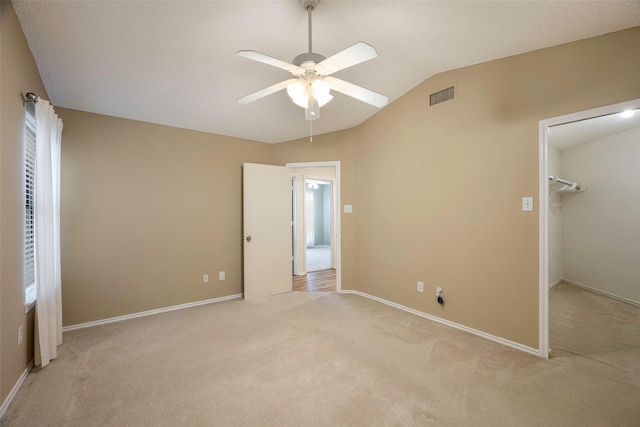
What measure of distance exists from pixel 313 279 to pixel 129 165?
3.37m

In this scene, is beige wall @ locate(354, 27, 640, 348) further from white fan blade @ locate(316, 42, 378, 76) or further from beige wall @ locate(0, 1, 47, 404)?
beige wall @ locate(0, 1, 47, 404)

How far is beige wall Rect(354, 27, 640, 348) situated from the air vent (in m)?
0.05

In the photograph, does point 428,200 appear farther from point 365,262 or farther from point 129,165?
point 129,165

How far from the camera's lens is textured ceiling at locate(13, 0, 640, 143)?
5.58ft

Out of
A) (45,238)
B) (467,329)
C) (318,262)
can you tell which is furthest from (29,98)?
(318,262)

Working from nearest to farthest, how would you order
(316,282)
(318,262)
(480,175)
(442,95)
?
(480,175), (442,95), (316,282), (318,262)

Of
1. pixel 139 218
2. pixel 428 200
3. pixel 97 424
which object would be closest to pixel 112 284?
pixel 139 218

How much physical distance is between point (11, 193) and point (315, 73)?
7.13 feet

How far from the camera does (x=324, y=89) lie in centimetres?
173

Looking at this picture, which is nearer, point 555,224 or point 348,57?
point 348,57

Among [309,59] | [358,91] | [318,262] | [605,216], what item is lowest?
[318,262]

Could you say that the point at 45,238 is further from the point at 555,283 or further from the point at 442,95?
the point at 555,283

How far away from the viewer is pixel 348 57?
146cm

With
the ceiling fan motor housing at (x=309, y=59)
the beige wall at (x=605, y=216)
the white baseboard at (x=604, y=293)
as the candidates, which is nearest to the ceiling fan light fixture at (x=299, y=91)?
the ceiling fan motor housing at (x=309, y=59)
